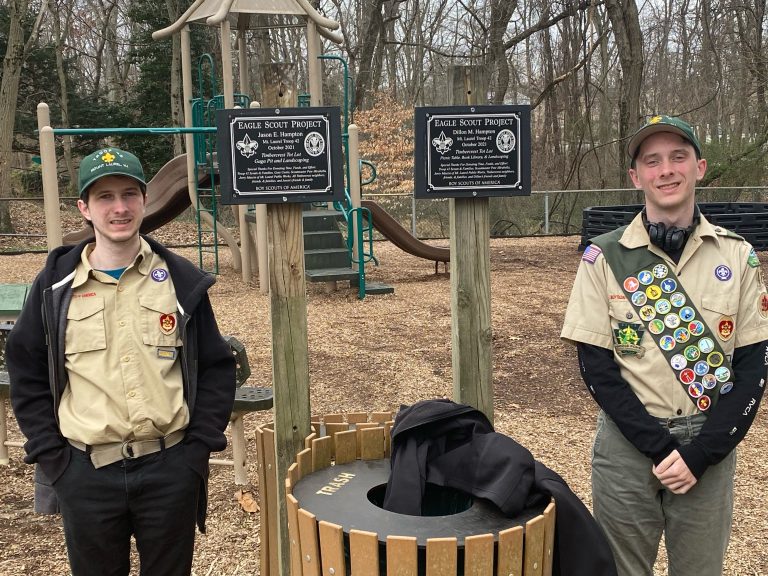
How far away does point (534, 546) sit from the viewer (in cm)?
221

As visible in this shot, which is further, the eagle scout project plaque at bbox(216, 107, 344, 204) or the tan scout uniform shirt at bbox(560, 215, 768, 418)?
the eagle scout project plaque at bbox(216, 107, 344, 204)

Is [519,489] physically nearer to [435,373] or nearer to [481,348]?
[481,348]

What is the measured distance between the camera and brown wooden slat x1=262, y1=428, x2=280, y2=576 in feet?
9.77

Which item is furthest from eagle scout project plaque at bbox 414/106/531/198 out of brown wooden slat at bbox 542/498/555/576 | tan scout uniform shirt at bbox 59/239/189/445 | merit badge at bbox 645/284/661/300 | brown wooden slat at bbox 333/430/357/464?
brown wooden slat at bbox 542/498/555/576

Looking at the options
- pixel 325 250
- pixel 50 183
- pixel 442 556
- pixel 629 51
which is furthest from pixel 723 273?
pixel 629 51

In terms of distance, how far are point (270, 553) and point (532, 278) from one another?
28.9 feet

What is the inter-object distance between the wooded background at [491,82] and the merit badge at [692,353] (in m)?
15.8

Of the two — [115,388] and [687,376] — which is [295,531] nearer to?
[115,388]

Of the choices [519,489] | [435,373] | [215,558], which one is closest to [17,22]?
[435,373]

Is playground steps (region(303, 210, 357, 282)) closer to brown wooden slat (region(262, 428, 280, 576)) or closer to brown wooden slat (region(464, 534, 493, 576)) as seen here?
brown wooden slat (region(262, 428, 280, 576))

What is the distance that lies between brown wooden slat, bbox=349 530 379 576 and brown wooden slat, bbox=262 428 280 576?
89 centimetres

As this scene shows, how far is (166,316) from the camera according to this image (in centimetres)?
248

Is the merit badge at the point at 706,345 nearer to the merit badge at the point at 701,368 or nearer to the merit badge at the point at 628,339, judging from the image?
the merit badge at the point at 701,368

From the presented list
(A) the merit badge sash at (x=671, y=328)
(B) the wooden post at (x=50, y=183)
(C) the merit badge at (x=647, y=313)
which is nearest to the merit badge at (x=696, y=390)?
(A) the merit badge sash at (x=671, y=328)
